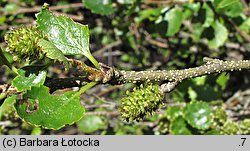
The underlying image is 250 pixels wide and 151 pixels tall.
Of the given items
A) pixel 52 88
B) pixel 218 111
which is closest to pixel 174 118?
pixel 218 111

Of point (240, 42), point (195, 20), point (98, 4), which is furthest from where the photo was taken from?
point (240, 42)

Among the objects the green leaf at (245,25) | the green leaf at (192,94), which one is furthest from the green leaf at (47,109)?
the green leaf at (245,25)

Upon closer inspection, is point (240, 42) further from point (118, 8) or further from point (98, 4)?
point (98, 4)

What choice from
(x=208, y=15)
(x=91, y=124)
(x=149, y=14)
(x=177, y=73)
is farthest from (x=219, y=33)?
(x=177, y=73)

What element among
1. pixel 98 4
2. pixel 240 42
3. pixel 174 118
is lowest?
pixel 174 118

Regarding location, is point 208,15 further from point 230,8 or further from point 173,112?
point 173,112

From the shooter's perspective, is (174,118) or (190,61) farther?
(190,61)

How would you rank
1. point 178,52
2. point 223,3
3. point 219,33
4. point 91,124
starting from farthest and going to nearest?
point 178,52 → point 91,124 → point 219,33 → point 223,3

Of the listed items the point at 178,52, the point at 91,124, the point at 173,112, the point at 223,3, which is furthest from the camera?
the point at 178,52
